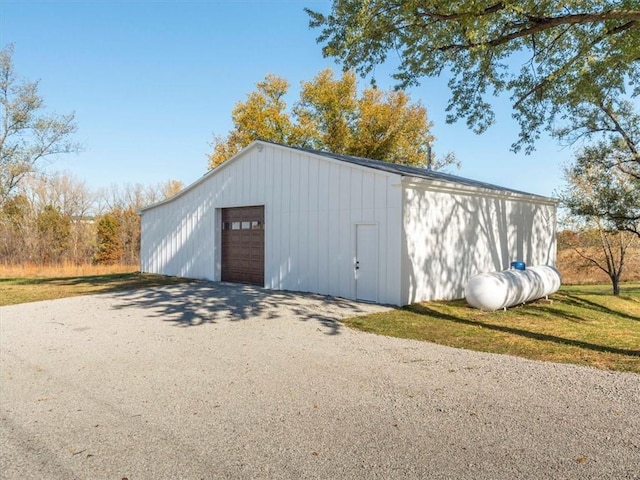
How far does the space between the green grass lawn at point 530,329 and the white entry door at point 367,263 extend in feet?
3.74

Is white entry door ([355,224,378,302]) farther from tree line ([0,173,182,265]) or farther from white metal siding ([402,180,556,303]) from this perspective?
tree line ([0,173,182,265])

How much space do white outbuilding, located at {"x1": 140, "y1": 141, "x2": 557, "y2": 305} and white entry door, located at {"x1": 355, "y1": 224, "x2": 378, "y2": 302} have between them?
3 cm

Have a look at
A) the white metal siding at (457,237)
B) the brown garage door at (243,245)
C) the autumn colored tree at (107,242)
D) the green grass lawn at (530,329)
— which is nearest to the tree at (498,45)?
the white metal siding at (457,237)

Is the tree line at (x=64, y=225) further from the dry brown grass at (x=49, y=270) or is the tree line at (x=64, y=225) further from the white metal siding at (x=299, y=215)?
the white metal siding at (x=299, y=215)

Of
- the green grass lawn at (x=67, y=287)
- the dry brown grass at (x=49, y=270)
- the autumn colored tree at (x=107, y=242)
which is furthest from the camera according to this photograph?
the autumn colored tree at (x=107, y=242)

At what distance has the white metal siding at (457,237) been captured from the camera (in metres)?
11.1

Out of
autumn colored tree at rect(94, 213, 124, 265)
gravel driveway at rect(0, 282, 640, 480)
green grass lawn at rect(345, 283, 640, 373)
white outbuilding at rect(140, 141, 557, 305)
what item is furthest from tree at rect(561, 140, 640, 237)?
autumn colored tree at rect(94, 213, 124, 265)

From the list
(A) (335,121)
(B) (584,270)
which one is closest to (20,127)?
(A) (335,121)

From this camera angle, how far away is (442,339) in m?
7.45

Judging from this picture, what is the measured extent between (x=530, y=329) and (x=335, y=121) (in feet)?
81.9

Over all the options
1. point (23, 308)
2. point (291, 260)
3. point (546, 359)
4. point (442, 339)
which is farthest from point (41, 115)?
point (546, 359)

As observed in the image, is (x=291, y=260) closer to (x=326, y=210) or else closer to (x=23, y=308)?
(x=326, y=210)

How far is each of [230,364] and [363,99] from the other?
28424mm

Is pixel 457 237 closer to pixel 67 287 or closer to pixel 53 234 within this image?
pixel 67 287
